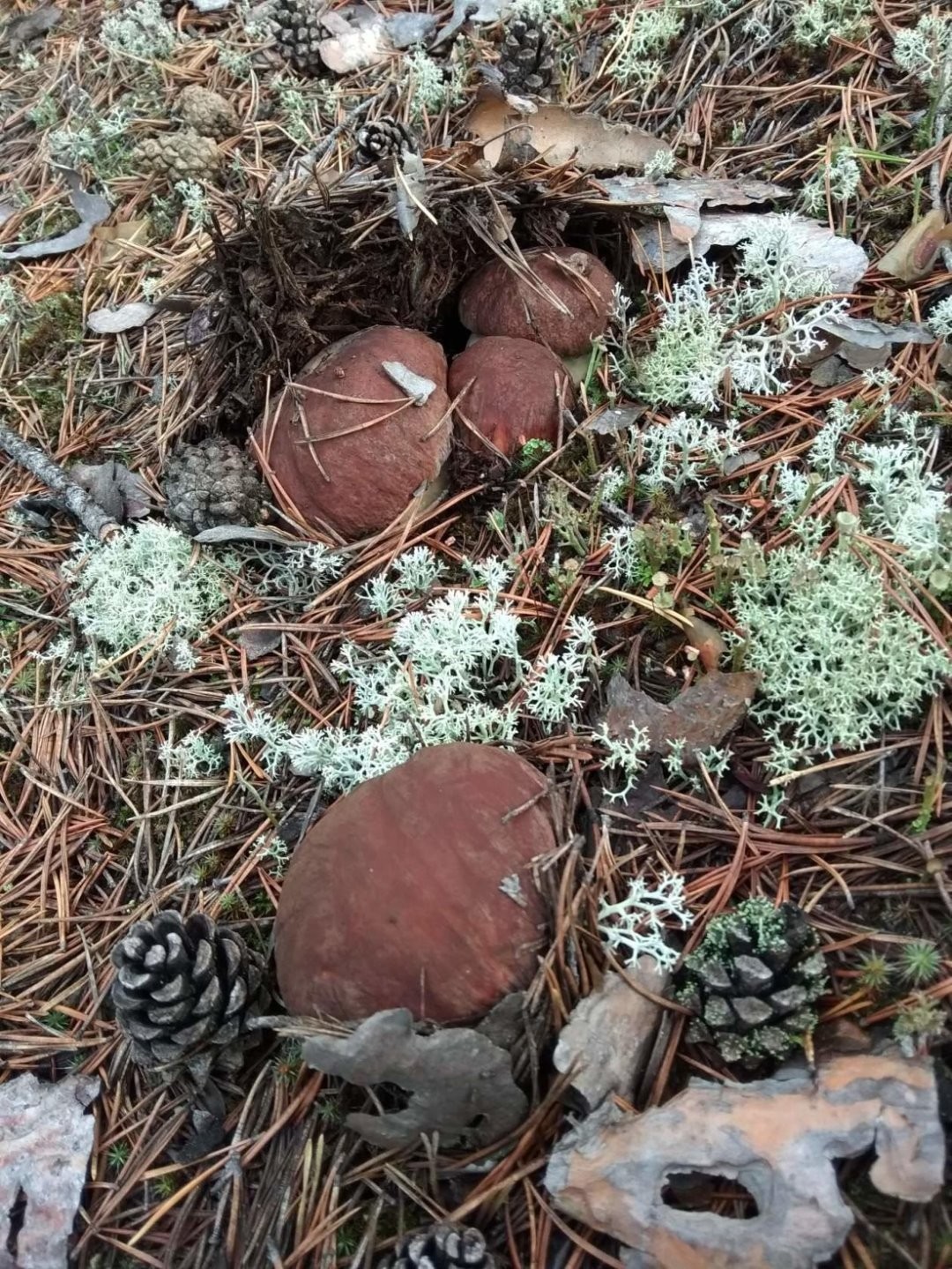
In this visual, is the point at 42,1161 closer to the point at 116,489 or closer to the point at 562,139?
the point at 116,489

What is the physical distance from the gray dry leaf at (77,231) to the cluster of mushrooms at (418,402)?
1.38 m

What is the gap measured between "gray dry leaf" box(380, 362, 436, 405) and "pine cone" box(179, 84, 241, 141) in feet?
5.04

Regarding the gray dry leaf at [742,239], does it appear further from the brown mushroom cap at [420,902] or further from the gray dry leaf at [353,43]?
the brown mushroom cap at [420,902]

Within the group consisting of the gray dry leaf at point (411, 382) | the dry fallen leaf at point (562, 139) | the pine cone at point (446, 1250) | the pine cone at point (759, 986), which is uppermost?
the dry fallen leaf at point (562, 139)

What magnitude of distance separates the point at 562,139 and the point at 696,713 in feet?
6.17

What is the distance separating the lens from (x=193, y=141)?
10.2ft

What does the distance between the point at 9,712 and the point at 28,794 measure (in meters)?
0.26

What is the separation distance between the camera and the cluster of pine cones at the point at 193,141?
3115 mm

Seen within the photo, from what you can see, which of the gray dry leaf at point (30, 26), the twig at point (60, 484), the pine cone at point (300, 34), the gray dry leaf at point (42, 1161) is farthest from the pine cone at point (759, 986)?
the gray dry leaf at point (30, 26)

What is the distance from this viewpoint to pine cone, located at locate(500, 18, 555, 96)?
2.78 m

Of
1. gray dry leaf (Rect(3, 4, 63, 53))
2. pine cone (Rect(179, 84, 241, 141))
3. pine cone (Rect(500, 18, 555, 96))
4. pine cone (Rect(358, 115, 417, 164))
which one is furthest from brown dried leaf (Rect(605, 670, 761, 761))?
gray dry leaf (Rect(3, 4, 63, 53))

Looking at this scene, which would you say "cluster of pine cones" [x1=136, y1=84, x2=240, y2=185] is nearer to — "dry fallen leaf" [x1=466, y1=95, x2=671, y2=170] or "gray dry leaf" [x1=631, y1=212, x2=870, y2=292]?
"dry fallen leaf" [x1=466, y1=95, x2=671, y2=170]

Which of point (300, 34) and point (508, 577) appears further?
point (300, 34)

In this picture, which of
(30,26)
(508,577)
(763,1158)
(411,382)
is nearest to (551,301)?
(411,382)
